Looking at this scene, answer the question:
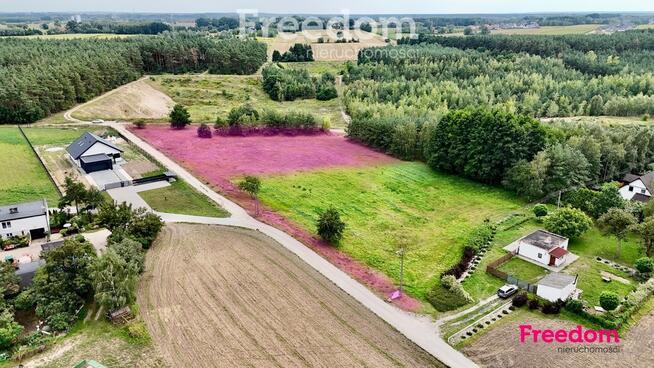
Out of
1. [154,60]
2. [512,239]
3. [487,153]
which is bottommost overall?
[512,239]

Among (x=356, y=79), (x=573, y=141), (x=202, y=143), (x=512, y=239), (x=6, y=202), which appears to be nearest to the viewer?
(x=512, y=239)

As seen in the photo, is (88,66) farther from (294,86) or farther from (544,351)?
(544,351)

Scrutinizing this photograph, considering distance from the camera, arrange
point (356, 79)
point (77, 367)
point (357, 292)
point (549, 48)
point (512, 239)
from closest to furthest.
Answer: point (77, 367), point (357, 292), point (512, 239), point (356, 79), point (549, 48)

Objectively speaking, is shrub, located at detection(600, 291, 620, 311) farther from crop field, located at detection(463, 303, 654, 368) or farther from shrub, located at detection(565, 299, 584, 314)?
crop field, located at detection(463, 303, 654, 368)

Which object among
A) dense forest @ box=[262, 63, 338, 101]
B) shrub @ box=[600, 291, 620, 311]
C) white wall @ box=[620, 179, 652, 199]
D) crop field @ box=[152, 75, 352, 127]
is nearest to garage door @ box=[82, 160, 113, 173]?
crop field @ box=[152, 75, 352, 127]

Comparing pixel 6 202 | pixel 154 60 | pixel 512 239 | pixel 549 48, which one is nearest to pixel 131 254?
pixel 6 202

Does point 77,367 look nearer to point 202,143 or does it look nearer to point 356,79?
point 202,143

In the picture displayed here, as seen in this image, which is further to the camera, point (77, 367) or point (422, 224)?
point (422, 224)
